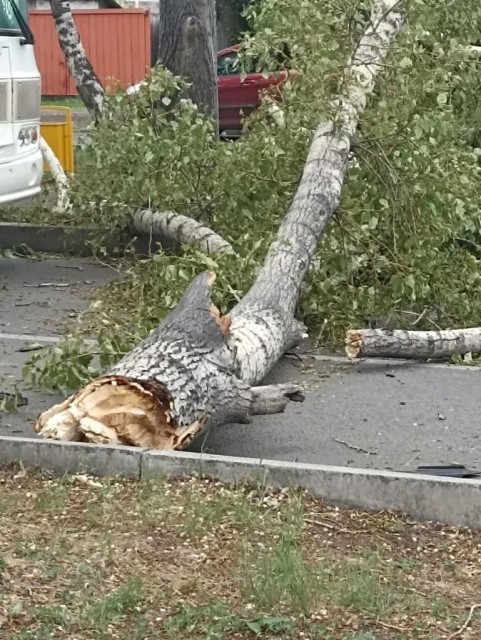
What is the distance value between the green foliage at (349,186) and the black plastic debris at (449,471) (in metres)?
2.35

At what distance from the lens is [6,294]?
9.03 meters

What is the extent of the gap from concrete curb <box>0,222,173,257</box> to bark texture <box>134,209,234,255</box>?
553 mm

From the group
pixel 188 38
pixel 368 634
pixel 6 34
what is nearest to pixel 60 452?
pixel 368 634

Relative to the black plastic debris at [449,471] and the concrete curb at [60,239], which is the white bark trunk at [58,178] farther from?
the black plastic debris at [449,471]

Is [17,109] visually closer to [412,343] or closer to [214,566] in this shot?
[412,343]

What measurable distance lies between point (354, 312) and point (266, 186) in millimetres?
1220

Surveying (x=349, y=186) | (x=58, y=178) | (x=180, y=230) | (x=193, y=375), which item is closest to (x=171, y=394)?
(x=193, y=375)

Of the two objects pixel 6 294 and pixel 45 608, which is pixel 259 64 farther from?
pixel 45 608

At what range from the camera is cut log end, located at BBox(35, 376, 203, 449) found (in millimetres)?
4988

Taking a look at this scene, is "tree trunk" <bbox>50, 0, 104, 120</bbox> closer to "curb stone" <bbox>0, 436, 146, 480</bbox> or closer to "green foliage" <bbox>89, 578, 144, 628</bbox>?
"curb stone" <bbox>0, 436, 146, 480</bbox>

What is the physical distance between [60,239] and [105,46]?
23645 mm

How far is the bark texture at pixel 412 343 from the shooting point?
6.67 meters

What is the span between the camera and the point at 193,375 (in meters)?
5.20

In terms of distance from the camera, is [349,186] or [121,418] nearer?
[121,418]
